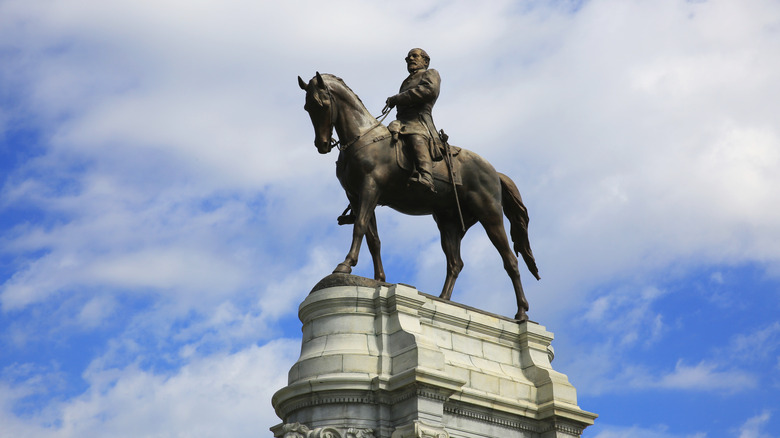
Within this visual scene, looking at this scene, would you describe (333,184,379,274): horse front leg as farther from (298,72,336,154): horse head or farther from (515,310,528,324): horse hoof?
(515,310,528,324): horse hoof

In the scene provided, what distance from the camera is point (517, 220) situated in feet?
85.1

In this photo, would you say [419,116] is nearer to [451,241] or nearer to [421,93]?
[421,93]

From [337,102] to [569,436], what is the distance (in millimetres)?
8007

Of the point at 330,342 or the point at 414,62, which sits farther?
the point at 414,62

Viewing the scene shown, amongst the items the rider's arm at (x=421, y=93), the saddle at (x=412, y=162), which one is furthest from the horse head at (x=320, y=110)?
the rider's arm at (x=421, y=93)

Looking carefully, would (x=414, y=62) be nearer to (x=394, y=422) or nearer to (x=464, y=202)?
(x=464, y=202)

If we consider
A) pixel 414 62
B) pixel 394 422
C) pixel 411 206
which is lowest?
pixel 394 422

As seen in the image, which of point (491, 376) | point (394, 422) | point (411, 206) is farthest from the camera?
point (411, 206)

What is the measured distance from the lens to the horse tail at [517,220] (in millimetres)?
25750

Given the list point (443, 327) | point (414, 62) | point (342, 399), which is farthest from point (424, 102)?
point (342, 399)

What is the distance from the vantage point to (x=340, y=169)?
78.3 feet

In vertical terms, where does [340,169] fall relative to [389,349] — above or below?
above

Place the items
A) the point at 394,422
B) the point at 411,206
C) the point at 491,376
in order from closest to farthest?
the point at 394,422 → the point at 491,376 → the point at 411,206

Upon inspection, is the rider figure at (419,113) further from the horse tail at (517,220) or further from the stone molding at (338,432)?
the stone molding at (338,432)
